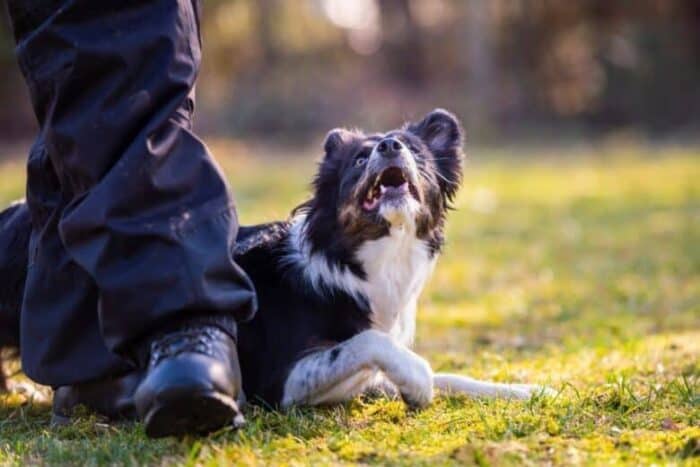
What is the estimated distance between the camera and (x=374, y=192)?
→ 400 cm

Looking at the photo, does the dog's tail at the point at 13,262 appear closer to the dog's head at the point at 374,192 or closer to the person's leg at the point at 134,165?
the person's leg at the point at 134,165

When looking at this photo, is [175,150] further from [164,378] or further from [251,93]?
[251,93]

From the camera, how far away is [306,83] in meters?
21.2

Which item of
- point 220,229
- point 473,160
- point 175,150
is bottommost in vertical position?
point 473,160

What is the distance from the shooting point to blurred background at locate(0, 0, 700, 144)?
66.2ft

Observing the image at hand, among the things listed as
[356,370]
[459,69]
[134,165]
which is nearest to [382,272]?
[356,370]

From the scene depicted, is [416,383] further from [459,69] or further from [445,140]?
[459,69]

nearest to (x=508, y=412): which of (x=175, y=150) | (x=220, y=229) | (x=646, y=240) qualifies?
(x=220, y=229)

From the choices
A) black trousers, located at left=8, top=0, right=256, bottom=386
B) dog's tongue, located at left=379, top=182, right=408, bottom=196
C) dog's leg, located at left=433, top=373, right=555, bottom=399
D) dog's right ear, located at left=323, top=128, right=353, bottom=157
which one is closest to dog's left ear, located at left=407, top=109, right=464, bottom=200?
dog's right ear, located at left=323, top=128, right=353, bottom=157

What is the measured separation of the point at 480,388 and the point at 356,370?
58 centimetres

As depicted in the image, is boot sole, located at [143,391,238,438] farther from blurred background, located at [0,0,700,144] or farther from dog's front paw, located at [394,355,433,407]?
blurred background, located at [0,0,700,144]

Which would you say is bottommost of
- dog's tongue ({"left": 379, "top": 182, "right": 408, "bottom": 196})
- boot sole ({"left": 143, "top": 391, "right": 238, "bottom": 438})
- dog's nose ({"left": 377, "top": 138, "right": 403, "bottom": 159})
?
boot sole ({"left": 143, "top": 391, "right": 238, "bottom": 438})

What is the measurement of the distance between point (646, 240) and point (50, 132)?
6.72 metres

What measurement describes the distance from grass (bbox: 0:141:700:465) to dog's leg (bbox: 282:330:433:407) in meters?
0.06
